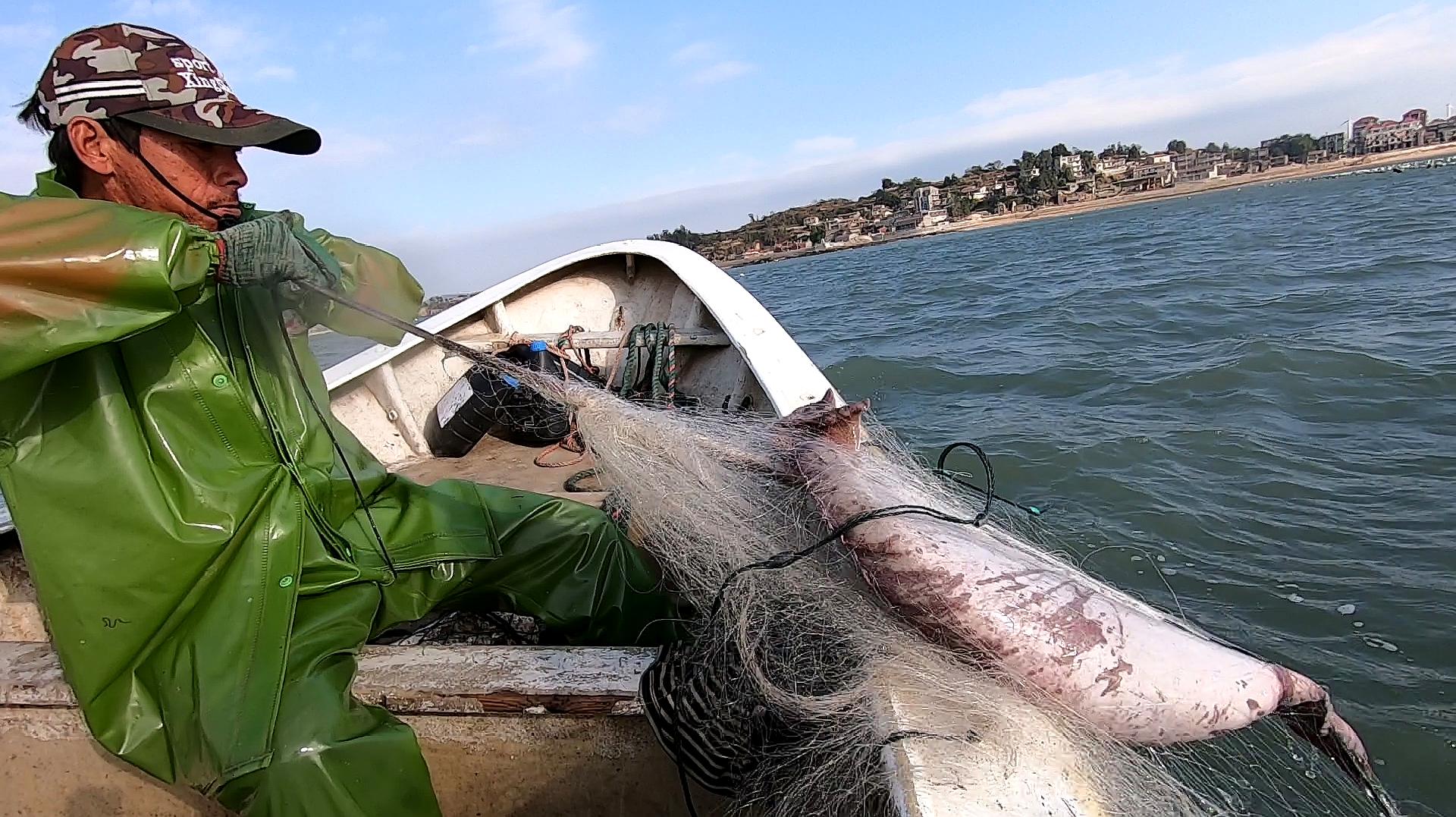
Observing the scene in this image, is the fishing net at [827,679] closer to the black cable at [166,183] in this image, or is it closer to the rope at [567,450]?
the black cable at [166,183]

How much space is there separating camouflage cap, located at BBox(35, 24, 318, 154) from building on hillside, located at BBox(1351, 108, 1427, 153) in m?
143

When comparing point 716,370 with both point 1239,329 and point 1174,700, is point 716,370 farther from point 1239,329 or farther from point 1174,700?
point 1239,329

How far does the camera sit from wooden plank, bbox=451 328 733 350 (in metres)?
5.22

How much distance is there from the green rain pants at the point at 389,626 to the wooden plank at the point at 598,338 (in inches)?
93.7

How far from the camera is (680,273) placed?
5.74 metres

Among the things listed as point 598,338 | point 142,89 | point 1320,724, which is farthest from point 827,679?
point 598,338

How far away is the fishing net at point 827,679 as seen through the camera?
152 centimetres

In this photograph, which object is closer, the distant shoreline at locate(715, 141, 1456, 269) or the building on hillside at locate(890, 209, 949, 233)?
the distant shoreline at locate(715, 141, 1456, 269)

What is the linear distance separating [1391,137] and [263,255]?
14790 cm

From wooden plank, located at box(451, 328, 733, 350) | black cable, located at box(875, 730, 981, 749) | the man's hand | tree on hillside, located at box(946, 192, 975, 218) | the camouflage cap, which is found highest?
tree on hillside, located at box(946, 192, 975, 218)

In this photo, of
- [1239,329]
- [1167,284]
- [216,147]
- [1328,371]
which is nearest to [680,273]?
[216,147]

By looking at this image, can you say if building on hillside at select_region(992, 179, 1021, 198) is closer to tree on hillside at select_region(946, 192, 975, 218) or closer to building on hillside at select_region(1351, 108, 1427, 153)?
tree on hillside at select_region(946, 192, 975, 218)

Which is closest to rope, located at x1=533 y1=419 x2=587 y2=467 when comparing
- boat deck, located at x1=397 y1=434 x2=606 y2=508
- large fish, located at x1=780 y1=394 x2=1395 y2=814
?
boat deck, located at x1=397 y1=434 x2=606 y2=508

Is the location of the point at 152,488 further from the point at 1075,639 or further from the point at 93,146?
the point at 1075,639
